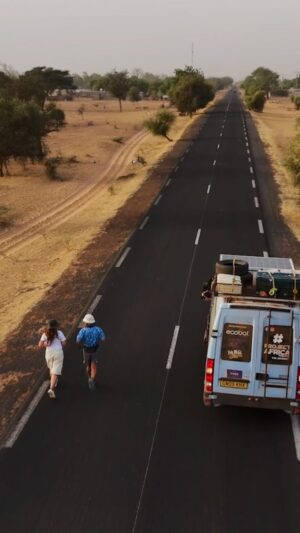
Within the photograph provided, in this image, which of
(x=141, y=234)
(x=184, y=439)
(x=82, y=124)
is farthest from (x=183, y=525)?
(x=82, y=124)

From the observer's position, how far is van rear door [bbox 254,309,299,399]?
8648mm

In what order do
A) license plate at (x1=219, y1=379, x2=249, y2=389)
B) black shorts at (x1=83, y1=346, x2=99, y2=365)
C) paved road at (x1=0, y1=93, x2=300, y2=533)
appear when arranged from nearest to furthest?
paved road at (x1=0, y1=93, x2=300, y2=533) < license plate at (x1=219, y1=379, x2=249, y2=389) < black shorts at (x1=83, y1=346, x2=99, y2=365)

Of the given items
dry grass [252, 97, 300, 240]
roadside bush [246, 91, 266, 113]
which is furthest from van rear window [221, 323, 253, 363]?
roadside bush [246, 91, 266, 113]

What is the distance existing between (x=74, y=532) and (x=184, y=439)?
2.59 metres

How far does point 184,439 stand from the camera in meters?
8.85

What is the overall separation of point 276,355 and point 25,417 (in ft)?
15.6

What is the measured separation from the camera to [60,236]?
23406mm

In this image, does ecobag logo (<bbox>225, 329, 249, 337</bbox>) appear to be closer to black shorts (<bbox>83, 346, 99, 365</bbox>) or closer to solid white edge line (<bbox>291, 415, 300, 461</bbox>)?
solid white edge line (<bbox>291, 415, 300, 461</bbox>)

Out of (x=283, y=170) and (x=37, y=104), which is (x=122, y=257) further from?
(x=37, y=104)

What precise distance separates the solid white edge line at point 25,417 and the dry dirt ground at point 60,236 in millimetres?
212

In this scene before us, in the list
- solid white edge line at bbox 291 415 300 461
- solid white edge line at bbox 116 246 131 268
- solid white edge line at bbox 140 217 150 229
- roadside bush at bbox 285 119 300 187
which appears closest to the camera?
solid white edge line at bbox 291 415 300 461

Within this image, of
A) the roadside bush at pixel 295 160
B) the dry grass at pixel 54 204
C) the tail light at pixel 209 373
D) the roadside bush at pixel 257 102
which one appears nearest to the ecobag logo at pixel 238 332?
the tail light at pixel 209 373

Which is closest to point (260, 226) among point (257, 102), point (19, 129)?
point (19, 129)

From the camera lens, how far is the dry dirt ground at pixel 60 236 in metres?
12.5
